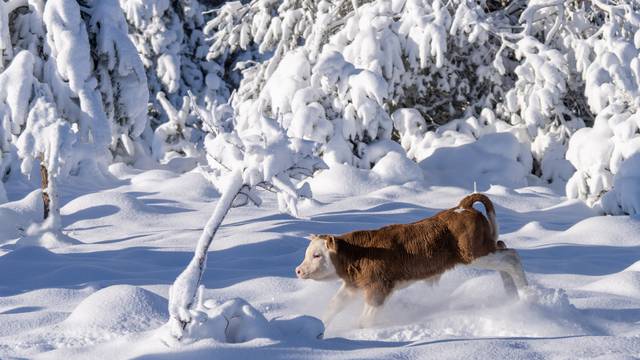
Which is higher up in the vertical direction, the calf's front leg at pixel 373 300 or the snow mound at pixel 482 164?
the calf's front leg at pixel 373 300

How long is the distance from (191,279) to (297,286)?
199cm

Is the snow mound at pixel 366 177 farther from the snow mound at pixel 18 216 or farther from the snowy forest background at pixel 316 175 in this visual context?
the snow mound at pixel 18 216

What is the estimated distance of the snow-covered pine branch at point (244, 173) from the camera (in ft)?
12.7

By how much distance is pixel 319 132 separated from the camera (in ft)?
38.0

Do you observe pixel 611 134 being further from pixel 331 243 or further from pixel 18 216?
pixel 18 216

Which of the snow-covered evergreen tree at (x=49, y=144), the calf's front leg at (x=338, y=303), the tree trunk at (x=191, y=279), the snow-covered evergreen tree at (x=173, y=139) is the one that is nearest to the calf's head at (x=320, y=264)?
the calf's front leg at (x=338, y=303)

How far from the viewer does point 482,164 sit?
12125 mm

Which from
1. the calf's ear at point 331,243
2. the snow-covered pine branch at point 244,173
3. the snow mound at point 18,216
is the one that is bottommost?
the snow mound at point 18,216

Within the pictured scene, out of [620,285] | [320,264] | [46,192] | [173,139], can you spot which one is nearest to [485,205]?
[620,285]

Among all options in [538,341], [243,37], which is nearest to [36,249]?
[538,341]

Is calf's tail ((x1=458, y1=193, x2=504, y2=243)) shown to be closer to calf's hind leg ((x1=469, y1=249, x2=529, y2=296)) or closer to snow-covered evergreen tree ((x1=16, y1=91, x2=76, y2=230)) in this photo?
calf's hind leg ((x1=469, y1=249, x2=529, y2=296))

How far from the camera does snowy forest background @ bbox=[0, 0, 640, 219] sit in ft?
29.7

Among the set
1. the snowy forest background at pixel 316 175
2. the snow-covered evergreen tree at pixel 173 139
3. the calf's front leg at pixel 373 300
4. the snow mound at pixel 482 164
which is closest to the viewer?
the snowy forest background at pixel 316 175

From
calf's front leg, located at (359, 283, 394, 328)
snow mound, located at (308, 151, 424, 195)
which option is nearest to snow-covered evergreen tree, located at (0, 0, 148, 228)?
snow mound, located at (308, 151, 424, 195)
